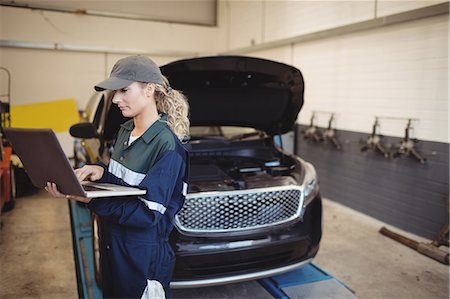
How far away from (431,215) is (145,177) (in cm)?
379

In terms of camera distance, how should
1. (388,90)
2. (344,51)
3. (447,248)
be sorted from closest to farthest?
1. (447,248)
2. (388,90)
3. (344,51)

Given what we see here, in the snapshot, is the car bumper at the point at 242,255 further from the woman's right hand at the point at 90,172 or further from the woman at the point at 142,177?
the woman's right hand at the point at 90,172

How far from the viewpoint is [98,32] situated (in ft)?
28.5

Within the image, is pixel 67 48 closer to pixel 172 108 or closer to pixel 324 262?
pixel 324 262

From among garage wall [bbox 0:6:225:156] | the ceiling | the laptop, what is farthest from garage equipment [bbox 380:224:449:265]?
the ceiling

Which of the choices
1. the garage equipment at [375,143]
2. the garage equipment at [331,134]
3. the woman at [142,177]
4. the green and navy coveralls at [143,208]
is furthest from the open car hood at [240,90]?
the garage equipment at [331,134]

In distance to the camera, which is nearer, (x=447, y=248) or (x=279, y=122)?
(x=279, y=122)

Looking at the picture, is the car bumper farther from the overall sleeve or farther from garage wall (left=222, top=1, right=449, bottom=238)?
garage wall (left=222, top=1, right=449, bottom=238)

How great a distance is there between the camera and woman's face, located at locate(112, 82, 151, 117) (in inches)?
60.2

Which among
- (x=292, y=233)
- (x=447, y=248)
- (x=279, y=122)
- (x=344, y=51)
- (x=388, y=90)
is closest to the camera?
(x=292, y=233)

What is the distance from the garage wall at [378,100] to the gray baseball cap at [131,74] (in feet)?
11.9

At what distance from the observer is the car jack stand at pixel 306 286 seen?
2.72m

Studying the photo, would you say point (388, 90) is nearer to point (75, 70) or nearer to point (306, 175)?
point (306, 175)

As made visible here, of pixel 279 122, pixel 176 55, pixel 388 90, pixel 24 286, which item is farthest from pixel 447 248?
pixel 176 55
